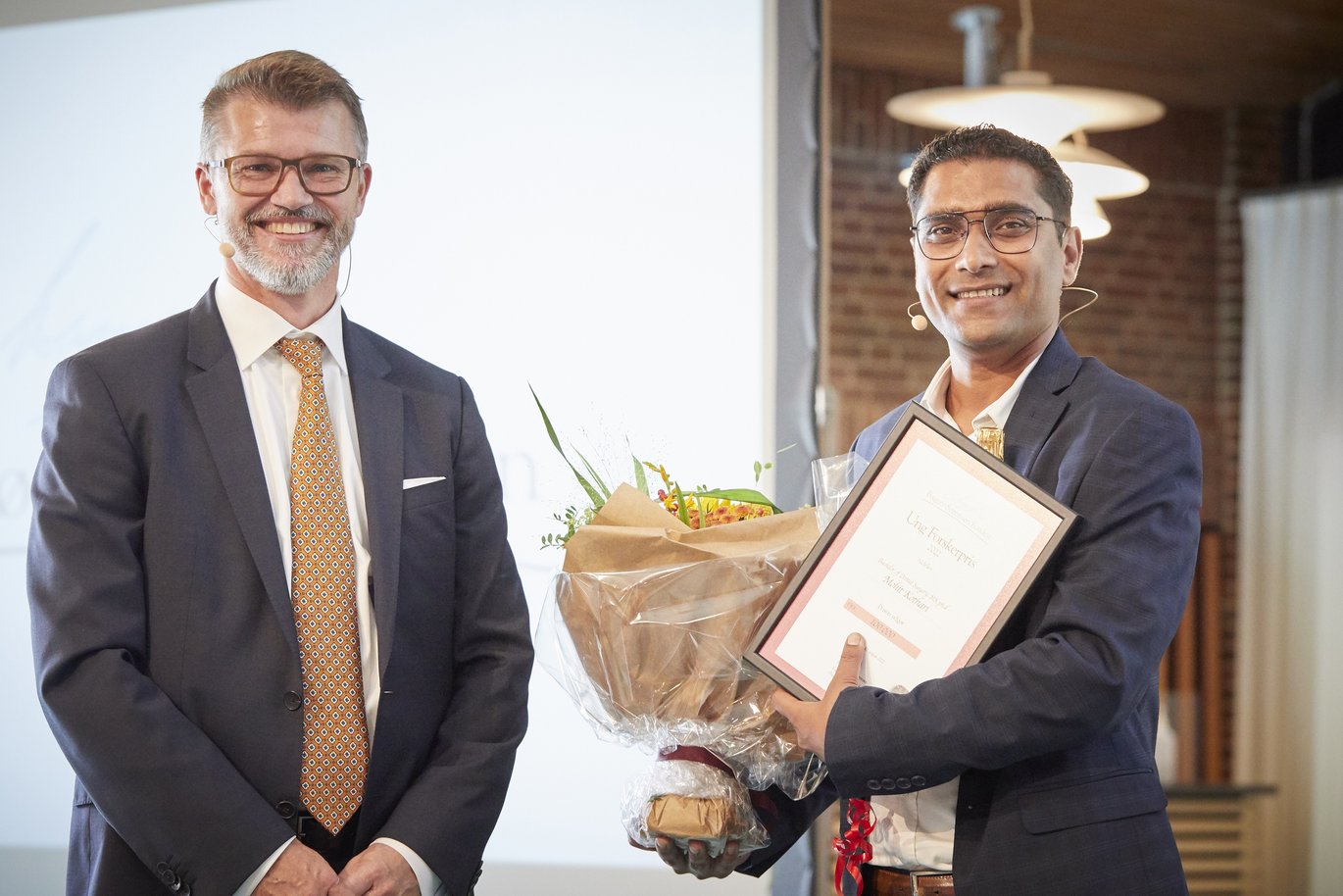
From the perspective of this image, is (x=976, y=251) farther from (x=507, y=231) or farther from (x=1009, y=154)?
(x=507, y=231)

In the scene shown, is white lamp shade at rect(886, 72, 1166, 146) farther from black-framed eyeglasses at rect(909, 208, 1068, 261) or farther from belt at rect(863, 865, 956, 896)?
belt at rect(863, 865, 956, 896)

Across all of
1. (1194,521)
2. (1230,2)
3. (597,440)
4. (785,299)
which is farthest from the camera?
(1230,2)

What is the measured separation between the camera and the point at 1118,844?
1.54 meters

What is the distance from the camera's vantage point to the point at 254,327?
1857mm

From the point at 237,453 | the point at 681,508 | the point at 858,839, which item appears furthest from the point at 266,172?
the point at 858,839

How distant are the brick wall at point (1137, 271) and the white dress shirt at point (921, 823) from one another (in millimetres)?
4115

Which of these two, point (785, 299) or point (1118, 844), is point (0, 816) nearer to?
point (785, 299)

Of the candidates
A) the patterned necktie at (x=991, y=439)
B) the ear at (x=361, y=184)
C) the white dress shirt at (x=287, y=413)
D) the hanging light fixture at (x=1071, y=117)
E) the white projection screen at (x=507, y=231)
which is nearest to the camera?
the patterned necktie at (x=991, y=439)

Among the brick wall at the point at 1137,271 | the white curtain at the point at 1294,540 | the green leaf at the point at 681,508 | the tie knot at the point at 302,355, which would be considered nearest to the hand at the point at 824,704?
the green leaf at the point at 681,508

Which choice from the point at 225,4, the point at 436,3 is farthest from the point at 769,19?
the point at 225,4

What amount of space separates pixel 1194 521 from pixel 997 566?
0.96 ft

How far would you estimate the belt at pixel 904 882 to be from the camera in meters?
1.64

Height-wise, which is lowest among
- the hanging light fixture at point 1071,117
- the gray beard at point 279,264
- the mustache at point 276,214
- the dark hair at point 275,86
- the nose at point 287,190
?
the gray beard at point 279,264

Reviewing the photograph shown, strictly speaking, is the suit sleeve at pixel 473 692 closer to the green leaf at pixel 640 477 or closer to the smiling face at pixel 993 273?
the green leaf at pixel 640 477
